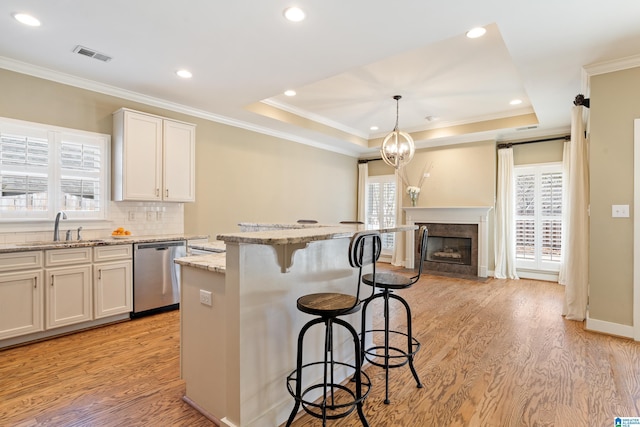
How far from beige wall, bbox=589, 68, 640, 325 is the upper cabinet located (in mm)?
4910

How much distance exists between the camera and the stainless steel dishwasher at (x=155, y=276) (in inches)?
147

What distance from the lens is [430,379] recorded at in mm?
2422

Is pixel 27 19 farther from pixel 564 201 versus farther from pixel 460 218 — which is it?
pixel 564 201

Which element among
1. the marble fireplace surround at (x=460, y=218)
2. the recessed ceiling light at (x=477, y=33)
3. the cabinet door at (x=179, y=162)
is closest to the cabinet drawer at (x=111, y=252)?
the cabinet door at (x=179, y=162)

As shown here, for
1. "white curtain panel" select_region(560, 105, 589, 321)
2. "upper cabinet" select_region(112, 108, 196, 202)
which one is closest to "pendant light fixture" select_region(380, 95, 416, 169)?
"white curtain panel" select_region(560, 105, 589, 321)

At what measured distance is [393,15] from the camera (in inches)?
99.2

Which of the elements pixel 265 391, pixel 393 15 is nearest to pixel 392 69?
pixel 393 15

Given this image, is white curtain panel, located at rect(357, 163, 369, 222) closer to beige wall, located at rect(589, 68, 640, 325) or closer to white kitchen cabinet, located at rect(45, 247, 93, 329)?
beige wall, located at rect(589, 68, 640, 325)

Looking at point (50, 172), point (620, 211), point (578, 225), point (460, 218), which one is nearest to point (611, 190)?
point (620, 211)

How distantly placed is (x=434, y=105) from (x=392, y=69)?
1641 mm

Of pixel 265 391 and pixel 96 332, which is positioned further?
pixel 96 332

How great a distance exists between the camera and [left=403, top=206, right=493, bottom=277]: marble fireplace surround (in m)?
6.16

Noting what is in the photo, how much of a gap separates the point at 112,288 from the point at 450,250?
6036 millimetres

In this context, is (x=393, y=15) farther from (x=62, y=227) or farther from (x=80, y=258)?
(x=62, y=227)
